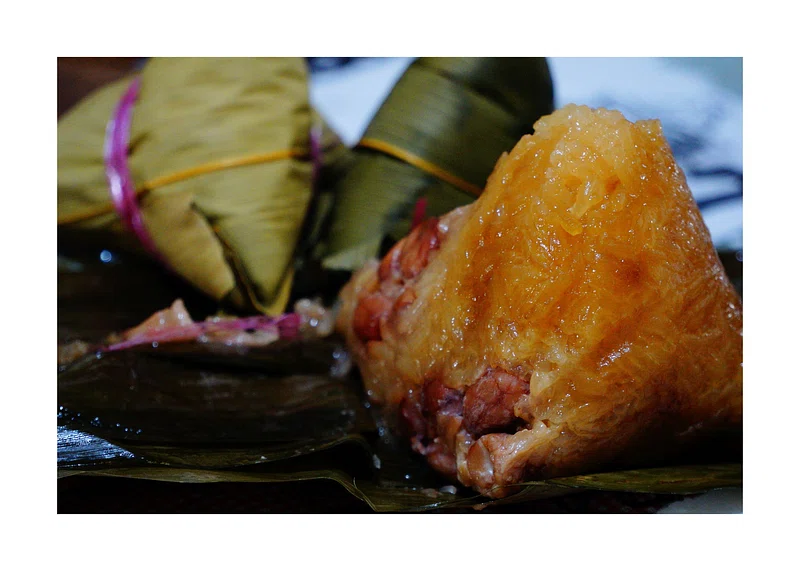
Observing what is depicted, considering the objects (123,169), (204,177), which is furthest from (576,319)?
(123,169)

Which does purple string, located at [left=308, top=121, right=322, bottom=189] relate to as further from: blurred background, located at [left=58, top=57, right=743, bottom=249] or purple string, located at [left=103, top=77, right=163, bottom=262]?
purple string, located at [left=103, top=77, right=163, bottom=262]

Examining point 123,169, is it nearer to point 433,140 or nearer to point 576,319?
point 433,140

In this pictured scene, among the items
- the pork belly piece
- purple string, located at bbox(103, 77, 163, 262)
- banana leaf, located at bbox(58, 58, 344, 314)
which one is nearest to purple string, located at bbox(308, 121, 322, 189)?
banana leaf, located at bbox(58, 58, 344, 314)

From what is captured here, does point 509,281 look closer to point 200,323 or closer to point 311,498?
point 311,498

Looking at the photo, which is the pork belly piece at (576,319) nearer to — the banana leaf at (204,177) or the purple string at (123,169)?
the banana leaf at (204,177)

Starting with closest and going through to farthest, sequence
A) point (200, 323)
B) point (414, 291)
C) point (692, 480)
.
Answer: point (692, 480), point (414, 291), point (200, 323)

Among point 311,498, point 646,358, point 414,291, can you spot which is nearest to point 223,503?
point 311,498
